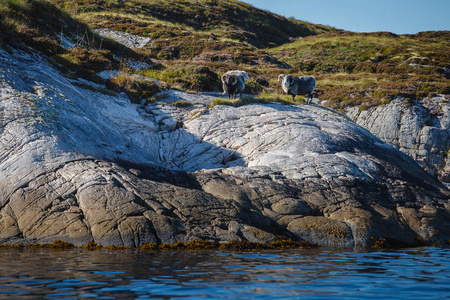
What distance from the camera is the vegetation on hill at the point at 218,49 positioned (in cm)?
2077

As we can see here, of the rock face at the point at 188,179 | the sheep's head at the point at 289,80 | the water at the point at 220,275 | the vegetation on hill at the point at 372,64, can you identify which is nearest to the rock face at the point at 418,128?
the vegetation on hill at the point at 372,64

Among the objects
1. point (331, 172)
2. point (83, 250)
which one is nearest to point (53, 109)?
point (83, 250)

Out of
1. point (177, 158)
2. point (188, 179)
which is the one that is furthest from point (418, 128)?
point (188, 179)

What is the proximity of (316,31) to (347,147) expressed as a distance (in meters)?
67.6

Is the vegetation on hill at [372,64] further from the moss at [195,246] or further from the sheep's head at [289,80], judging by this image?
the moss at [195,246]

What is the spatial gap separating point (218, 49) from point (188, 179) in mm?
33899

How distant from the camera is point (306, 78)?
24125 millimetres

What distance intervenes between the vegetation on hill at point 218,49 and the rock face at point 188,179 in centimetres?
424

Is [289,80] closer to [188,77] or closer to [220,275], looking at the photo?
[188,77]

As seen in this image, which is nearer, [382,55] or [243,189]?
[243,189]

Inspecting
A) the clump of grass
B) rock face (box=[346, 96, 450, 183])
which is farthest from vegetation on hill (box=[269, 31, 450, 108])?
the clump of grass

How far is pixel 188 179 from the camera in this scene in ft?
41.2

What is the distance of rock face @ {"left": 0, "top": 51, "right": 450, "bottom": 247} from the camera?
9.77m

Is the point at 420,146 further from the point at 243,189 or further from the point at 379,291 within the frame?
the point at 379,291
